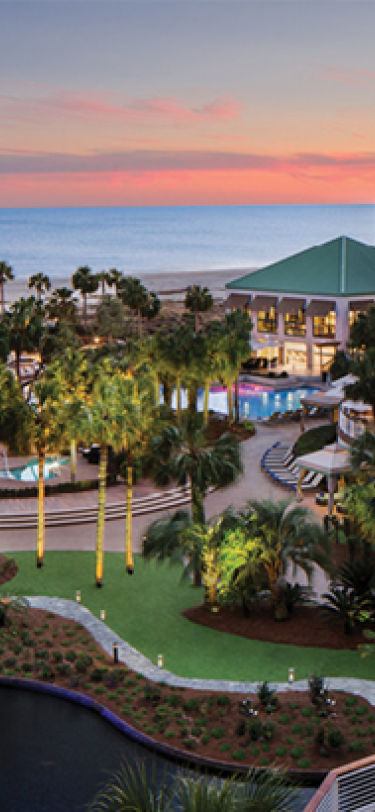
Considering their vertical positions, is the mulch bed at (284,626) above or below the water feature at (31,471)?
below

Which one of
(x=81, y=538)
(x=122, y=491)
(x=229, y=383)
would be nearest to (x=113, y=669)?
(x=81, y=538)

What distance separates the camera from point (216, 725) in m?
20.8

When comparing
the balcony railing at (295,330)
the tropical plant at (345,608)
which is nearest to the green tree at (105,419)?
the tropical plant at (345,608)

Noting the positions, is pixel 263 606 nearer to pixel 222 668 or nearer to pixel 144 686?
pixel 222 668

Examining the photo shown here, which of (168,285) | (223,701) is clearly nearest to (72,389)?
(223,701)

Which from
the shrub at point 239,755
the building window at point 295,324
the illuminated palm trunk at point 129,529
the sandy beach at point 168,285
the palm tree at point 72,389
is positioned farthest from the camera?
the sandy beach at point 168,285

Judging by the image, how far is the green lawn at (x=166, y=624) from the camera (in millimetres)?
23609

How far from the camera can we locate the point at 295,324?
7406 cm

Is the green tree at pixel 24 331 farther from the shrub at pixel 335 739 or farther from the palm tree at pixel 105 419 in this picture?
the shrub at pixel 335 739

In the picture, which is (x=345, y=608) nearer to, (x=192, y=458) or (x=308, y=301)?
(x=192, y=458)

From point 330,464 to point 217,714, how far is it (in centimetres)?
1549

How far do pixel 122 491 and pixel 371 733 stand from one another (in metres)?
21.1

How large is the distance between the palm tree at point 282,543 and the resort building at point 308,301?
4475 centimetres

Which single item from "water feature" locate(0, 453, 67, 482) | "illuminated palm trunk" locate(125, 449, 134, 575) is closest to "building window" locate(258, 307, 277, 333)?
"water feature" locate(0, 453, 67, 482)
